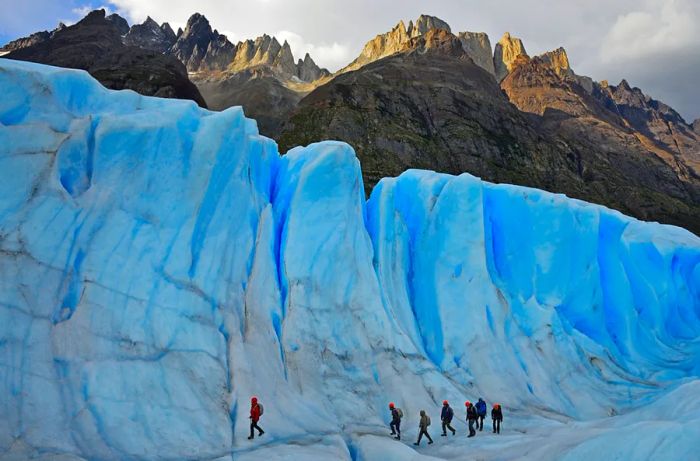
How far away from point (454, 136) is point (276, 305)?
225 feet

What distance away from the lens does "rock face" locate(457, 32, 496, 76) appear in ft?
516

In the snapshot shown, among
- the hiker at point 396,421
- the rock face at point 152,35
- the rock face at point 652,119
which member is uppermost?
the rock face at point 152,35

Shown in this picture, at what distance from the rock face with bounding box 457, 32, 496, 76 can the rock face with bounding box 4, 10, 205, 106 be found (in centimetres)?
9727

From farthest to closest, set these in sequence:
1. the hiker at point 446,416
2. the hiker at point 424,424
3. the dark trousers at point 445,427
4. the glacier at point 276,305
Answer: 1. the dark trousers at point 445,427
2. the hiker at point 446,416
3. the hiker at point 424,424
4. the glacier at point 276,305

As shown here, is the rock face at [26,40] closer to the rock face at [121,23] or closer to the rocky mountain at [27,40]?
the rocky mountain at [27,40]

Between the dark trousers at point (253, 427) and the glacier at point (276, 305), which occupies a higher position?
the glacier at point (276, 305)

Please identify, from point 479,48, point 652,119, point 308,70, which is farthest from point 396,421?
point 652,119

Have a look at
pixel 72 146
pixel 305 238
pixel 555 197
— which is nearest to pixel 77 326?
pixel 72 146

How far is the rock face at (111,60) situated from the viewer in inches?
2864

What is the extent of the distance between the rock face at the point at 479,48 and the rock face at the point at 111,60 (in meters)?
97.3

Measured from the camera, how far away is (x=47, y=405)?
414 inches

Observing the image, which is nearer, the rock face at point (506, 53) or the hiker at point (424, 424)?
the hiker at point (424, 424)

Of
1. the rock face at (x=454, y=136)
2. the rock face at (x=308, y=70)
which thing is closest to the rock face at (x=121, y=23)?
the rock face at (x=308, y=70)

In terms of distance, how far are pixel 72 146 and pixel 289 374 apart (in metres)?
7.88
